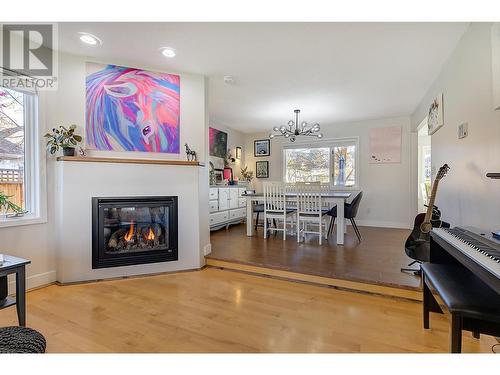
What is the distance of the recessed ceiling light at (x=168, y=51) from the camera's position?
266 centimetres

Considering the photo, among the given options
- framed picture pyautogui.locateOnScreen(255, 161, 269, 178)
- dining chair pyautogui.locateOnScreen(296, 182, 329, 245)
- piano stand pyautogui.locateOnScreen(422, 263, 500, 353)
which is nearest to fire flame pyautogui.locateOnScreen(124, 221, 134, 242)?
dining chair pyautogui.locateOnScreen(296, 182, 329, 245)

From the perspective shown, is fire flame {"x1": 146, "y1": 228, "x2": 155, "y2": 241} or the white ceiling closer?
the white ceiling

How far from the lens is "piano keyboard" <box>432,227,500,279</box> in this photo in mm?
1115

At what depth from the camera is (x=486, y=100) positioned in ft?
6.47

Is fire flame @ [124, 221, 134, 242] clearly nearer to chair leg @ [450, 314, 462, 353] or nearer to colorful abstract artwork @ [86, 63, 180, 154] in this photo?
colorful abstract artwork @ [86, 63, 180, 154]

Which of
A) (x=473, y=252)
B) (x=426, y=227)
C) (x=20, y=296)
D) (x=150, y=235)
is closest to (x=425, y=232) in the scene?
(x=426, y=227)

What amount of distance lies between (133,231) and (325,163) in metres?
4.49

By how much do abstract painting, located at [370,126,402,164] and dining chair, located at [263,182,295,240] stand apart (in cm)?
257

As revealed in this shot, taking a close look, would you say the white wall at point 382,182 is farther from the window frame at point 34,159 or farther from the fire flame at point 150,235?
the window frame at point 34,159

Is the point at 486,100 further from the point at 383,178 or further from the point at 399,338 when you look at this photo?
the point at 383,178

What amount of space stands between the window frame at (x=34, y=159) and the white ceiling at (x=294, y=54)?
654mm

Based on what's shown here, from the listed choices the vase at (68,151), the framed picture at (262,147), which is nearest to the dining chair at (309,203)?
the framed picture at (262,147)

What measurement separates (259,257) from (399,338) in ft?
5.74

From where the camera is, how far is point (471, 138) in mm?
2229
